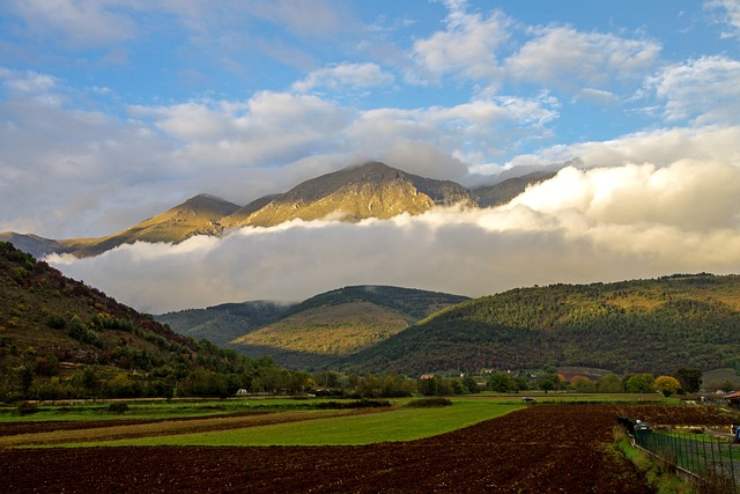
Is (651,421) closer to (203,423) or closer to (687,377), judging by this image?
(203,423)

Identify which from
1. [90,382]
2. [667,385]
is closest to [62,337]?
[90,382]

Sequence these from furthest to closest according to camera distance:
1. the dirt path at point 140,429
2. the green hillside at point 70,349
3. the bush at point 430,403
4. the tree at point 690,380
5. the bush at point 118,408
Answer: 1. the tree at point 690,380
2. the bush at point 430,403
3. the green hillside at point 70,349
4. the bush at point 118,408
5. the dirt path at point 140,429

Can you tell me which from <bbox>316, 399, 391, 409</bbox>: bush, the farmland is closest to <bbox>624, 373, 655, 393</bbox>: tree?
<bbox>316, 399, 391, 409</bbox>: bush

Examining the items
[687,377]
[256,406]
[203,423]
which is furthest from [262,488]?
[687,377]

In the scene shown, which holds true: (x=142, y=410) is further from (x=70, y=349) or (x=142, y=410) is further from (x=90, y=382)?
(x=70, y=349)

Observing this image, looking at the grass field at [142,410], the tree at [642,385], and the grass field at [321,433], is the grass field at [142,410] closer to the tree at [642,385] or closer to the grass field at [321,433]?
the grass field at [321,433]

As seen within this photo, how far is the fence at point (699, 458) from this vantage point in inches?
994

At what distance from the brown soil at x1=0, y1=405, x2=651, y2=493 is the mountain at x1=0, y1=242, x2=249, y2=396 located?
81.6 m

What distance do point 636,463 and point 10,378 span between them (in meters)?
113

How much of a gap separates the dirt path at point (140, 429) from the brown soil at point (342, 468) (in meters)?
11.2

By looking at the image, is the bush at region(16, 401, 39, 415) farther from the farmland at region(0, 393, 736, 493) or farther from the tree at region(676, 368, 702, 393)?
the tree at region(676, 368, 702, 393)

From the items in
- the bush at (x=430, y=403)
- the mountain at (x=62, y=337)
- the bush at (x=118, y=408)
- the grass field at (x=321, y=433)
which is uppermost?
the mountain at (x=62, y=337)

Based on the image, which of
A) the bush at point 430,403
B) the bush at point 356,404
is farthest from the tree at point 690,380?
the bush at point 356,404

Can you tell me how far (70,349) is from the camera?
152 metres
